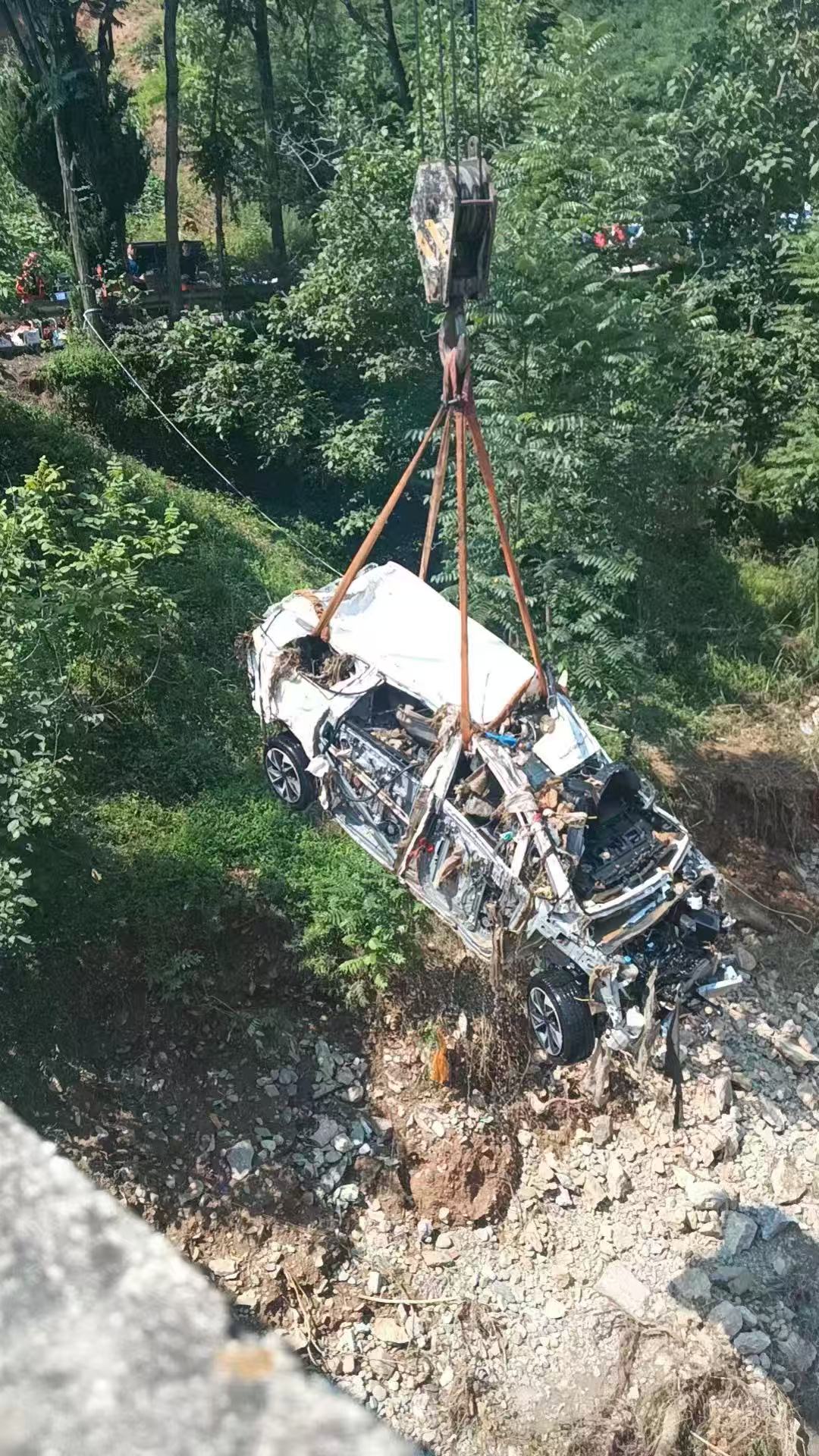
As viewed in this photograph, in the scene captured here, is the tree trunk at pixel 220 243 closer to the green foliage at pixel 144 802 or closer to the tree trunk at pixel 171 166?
the tree trunk at pixel 171 166

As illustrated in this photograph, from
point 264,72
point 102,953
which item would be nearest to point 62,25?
point 264,72

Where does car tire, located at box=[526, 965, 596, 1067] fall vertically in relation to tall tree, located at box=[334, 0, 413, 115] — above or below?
below

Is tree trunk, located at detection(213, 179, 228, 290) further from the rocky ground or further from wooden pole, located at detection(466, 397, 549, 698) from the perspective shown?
wooden pole, located at detection(466, 397, 549, 698)

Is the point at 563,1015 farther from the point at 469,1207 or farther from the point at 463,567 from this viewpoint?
the point at 469,1207

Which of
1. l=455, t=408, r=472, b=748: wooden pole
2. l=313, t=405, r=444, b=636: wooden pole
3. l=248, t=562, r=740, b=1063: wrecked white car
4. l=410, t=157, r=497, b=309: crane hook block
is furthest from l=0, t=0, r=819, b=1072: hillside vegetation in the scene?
l=410, t=157, r=497, b=309: crane hook block

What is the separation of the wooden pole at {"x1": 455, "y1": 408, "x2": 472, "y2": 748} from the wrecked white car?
240mm

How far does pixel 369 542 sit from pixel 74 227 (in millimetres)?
10743

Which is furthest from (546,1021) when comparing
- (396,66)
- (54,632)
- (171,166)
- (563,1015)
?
(396,66)

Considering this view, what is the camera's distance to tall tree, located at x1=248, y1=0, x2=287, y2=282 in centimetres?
1580

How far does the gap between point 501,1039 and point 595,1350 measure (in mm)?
2422

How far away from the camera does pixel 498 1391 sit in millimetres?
8078

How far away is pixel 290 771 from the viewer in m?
8.18

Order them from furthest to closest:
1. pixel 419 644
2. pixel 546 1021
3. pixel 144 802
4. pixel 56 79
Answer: pixel 56 79 → pixel 144 802 → pixel 546 1021 → pixel 419 644

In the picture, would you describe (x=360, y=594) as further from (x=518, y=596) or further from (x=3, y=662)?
(x=3, y=662)
